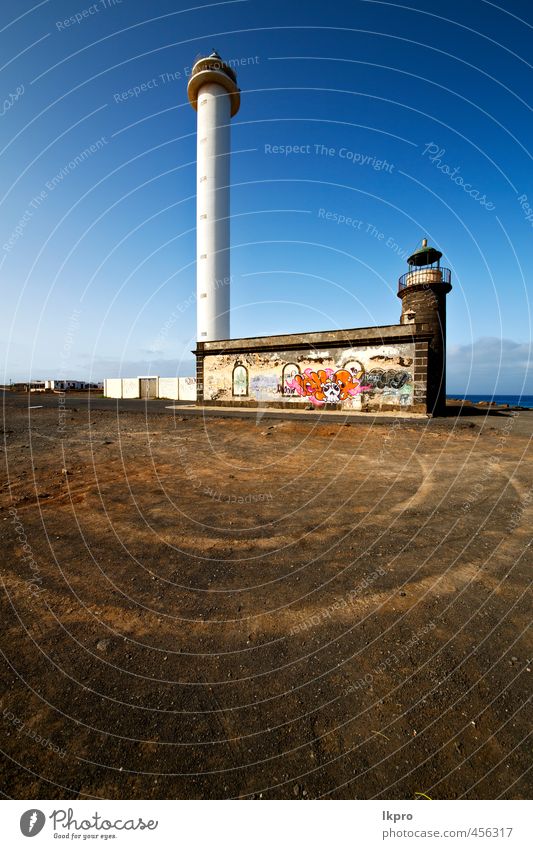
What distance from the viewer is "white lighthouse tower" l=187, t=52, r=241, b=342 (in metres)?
30.1

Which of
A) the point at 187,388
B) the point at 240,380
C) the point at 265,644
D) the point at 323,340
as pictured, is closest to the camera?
the point at 265,644

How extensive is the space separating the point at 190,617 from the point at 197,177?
38.1 meters

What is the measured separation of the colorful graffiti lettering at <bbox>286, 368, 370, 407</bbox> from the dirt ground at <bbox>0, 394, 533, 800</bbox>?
17.0 meters

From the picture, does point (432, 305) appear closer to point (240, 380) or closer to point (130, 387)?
point (240, 380)

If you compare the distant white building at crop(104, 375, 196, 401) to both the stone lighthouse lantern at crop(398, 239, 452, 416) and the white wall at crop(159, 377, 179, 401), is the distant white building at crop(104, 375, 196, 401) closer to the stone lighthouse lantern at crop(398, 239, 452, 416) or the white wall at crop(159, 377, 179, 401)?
the white wall at crop(159, 377, 179, 401)

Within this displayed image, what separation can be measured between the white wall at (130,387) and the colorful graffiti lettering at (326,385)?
25341 mm

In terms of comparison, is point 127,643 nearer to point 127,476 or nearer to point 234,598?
point 234,598

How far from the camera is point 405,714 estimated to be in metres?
2.17

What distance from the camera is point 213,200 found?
3009 centimetres

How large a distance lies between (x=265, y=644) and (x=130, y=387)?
44616mm

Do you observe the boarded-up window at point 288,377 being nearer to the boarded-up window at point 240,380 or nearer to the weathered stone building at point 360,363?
the weathered stone building at point 360,363

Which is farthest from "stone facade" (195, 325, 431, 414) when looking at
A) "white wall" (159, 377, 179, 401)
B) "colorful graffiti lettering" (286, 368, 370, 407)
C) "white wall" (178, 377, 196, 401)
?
"white wall" (159, 377, 179, 401)

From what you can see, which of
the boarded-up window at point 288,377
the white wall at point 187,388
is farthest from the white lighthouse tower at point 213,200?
the boarded-up window at point 288,377

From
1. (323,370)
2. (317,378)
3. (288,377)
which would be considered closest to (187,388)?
A: (288,377)
